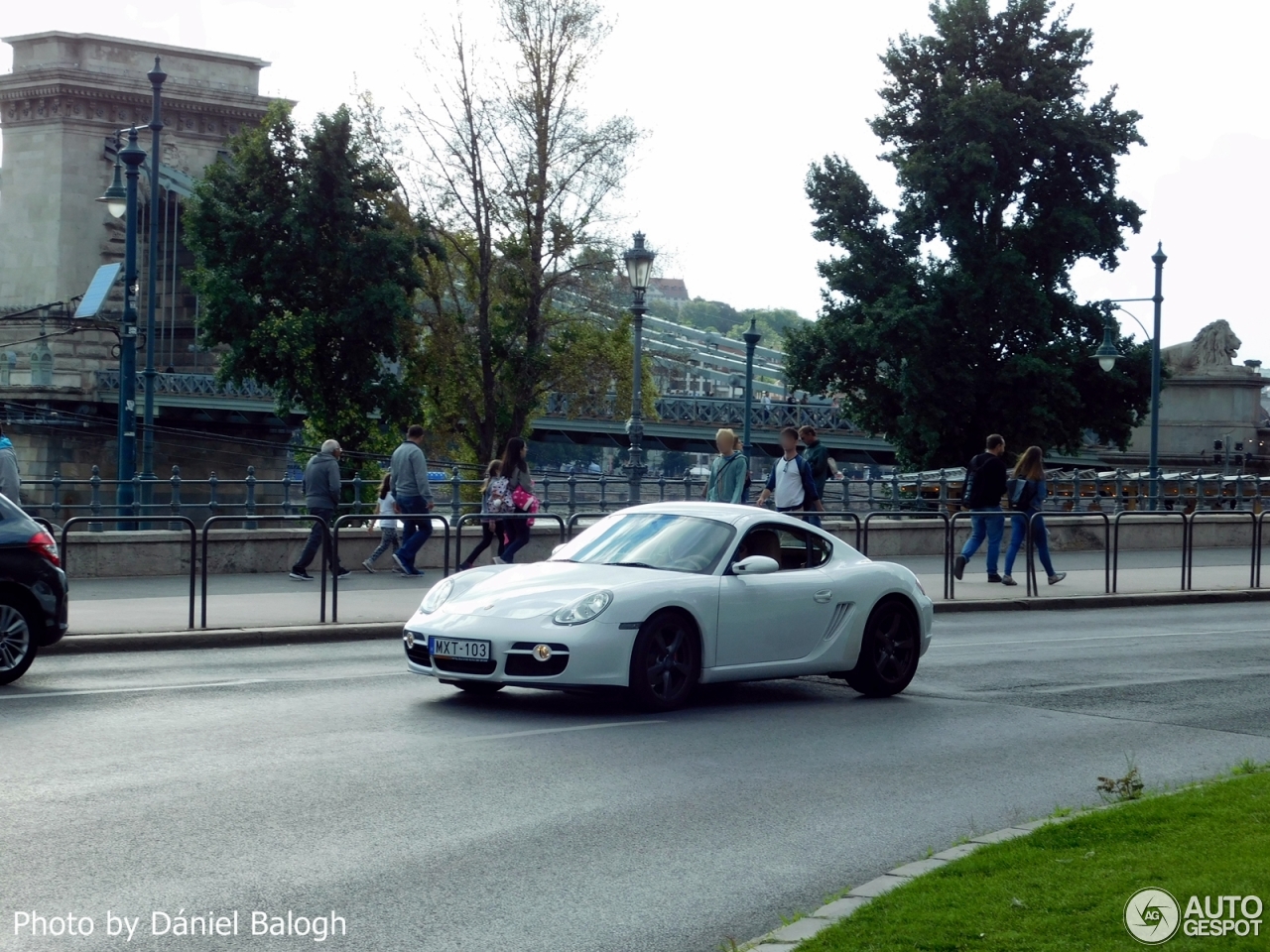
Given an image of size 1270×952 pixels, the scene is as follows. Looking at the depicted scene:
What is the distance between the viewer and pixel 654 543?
1147 centimetres

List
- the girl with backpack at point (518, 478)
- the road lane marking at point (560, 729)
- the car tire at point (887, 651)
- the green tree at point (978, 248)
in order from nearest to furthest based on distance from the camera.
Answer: the road lane marking at point (560, 729), the car tire at point (887, 651), the girl with backpack at point (518, 478), the green tree at point (978, 248)

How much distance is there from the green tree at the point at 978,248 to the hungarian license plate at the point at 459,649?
3331cm

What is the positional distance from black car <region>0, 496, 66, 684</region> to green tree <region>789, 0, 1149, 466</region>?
32982 millimetres

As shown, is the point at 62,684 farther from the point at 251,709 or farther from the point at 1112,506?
the point at 1112,506

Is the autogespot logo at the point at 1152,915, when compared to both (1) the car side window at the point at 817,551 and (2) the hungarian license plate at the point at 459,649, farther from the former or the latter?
(1) the car side window at the point at 817,551

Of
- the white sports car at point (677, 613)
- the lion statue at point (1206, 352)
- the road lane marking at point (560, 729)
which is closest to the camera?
the road lane marking at point (560, 729)

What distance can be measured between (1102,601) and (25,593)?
13.2 metres

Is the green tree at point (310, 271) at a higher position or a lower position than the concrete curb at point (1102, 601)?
higher

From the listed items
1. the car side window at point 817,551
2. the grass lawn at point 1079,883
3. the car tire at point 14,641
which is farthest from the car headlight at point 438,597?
the grass lawn at point 1079,883

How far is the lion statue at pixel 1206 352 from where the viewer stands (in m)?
49.5

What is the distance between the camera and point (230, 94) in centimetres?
6812

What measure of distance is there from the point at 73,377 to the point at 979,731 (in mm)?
56765

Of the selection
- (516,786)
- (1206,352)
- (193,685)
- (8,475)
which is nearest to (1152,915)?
(516,786)

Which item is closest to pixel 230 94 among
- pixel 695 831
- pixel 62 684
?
pixel 62 684
